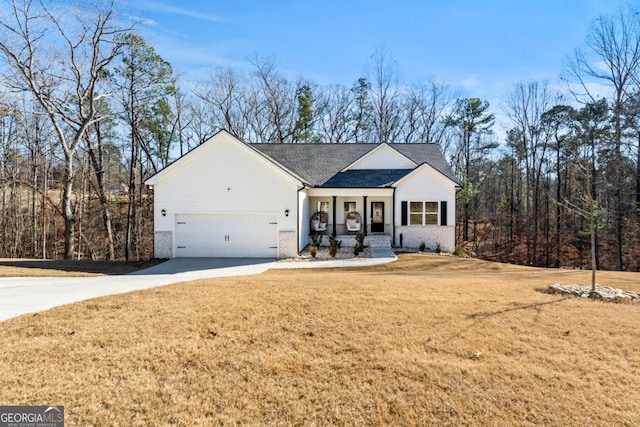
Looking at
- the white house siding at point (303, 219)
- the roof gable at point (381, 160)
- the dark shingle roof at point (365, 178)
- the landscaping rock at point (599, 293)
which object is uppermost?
the roof gable at point (381, 160)

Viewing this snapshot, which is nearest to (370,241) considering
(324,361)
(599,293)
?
(599,293)

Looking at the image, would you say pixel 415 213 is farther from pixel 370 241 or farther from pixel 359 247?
pixel 359 247

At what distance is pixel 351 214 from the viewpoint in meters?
20.5

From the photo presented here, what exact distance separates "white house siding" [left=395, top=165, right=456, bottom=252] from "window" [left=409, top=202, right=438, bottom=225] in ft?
0.79

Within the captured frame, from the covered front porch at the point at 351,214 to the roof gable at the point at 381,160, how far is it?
7.09 feet

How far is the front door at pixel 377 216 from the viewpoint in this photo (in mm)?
20578

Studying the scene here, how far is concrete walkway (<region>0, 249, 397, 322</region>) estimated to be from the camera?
7.05 metres

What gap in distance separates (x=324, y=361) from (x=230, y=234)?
12.3 meters

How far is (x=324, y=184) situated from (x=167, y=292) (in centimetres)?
1298

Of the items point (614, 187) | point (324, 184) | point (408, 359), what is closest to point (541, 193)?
point (614, 187)

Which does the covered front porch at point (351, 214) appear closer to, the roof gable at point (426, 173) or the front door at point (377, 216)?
the front door at point (377, 216)

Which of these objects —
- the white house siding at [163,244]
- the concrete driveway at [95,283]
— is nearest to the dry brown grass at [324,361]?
the concrete driveway at [95,283]

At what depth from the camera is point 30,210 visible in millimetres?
26766

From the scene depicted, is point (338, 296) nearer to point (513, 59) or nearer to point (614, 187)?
point (513, 59)
